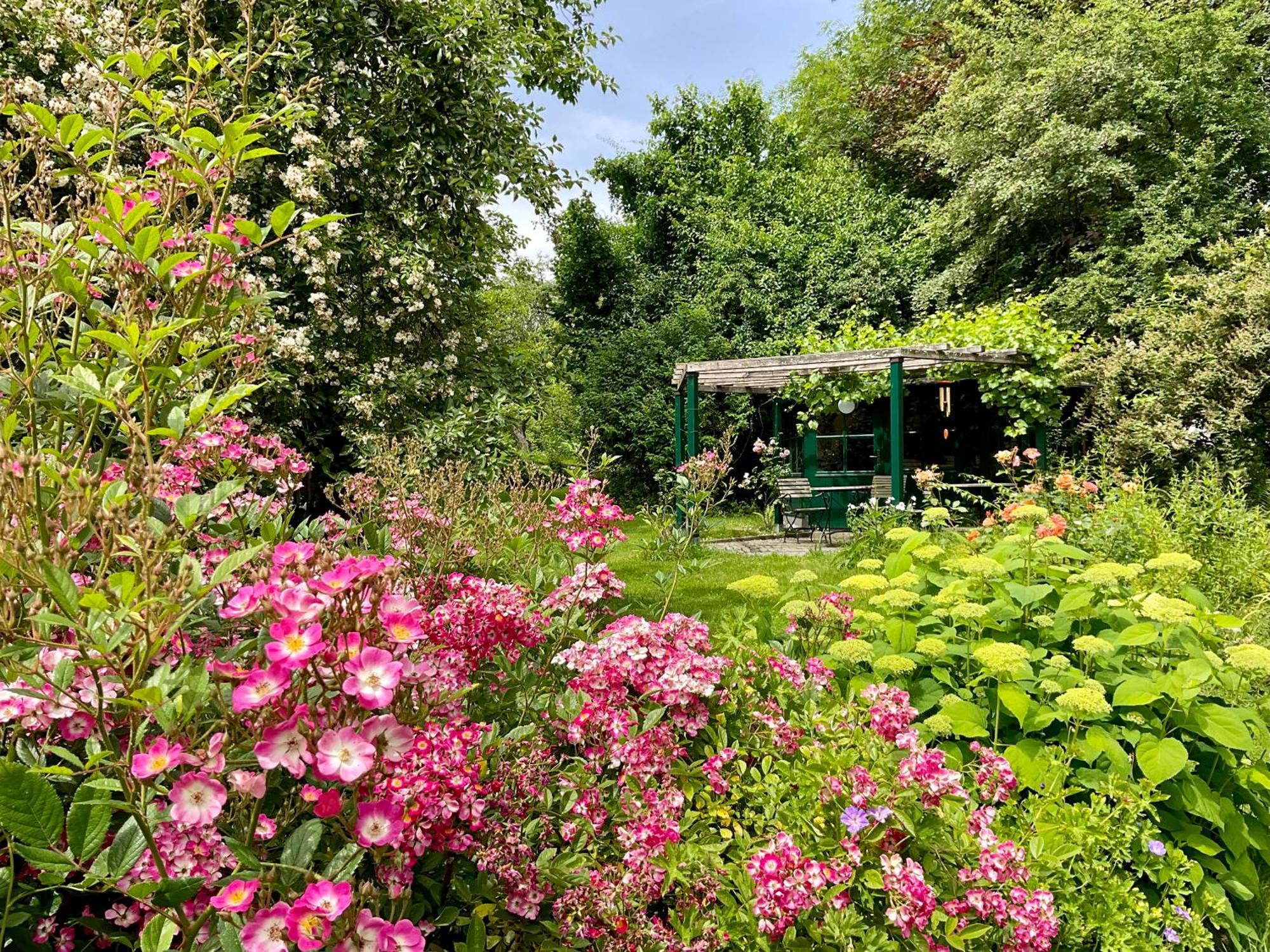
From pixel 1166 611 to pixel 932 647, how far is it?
1.87 ft

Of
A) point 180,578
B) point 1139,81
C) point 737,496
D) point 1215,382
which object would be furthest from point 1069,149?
point 180,578

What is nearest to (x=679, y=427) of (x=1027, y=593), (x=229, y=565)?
(x=1027, y=593)

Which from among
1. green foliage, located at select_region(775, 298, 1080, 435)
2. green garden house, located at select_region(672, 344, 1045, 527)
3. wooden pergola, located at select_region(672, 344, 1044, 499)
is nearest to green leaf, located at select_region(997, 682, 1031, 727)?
green garden house, located at select_region(672, 344, 1045, 527)

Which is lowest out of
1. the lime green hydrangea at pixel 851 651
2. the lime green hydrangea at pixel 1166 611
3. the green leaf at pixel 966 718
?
the green leaf at pixel 966 718

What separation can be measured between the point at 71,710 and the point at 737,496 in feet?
35.3

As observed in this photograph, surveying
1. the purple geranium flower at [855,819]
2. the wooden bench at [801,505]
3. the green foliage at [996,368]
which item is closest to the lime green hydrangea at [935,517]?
the purple geranium flower at [855,819]

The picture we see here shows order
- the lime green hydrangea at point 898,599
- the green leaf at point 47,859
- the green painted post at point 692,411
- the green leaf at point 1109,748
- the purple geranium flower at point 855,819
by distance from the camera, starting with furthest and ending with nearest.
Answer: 1. the green painted post at point 692,411
2. the lime green hydrangea at point 898,599
3. the green leaf at point 1109,748
4. the purple geranium flower at point 855,819
5. the green leaf at point 47,859

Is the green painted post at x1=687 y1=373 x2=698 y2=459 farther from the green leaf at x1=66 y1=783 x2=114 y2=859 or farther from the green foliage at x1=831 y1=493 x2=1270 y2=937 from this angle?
the green leaf at x1=66 y1=783 x2=114 y2=859

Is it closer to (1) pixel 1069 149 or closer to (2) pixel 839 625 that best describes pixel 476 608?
(2) pixel 839 625

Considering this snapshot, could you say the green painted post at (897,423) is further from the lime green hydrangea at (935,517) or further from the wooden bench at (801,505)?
the lime green hydrangea at (935,517)

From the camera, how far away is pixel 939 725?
155 cm

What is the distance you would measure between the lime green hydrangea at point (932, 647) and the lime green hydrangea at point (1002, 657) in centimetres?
12

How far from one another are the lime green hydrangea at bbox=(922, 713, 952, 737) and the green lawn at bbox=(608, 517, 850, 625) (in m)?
1.96

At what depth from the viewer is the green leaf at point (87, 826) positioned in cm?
66
